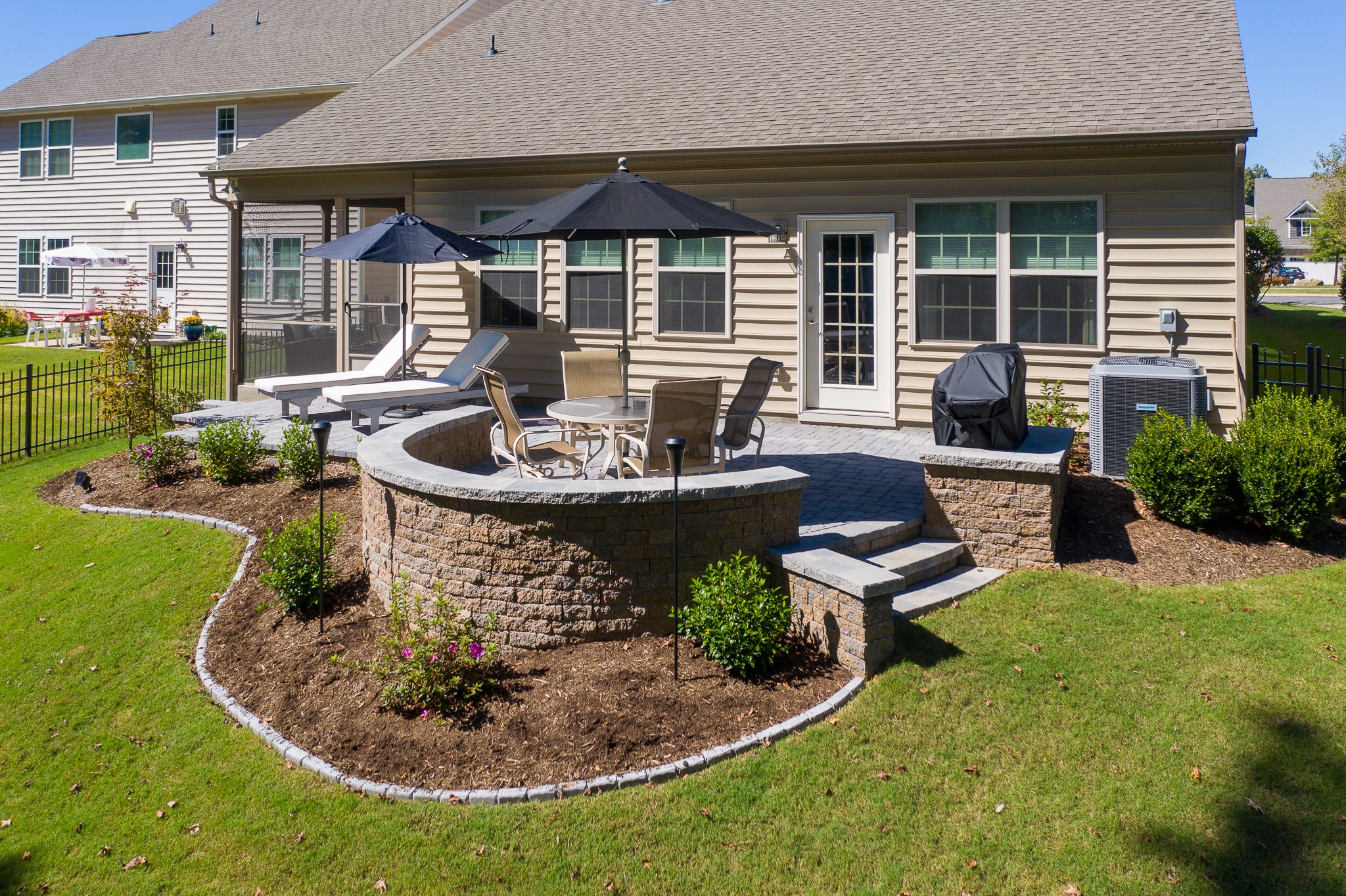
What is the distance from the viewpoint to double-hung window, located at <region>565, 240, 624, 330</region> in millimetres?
12320

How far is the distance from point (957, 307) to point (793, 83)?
3.64m

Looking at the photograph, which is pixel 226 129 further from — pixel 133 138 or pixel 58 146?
pixel 58 146

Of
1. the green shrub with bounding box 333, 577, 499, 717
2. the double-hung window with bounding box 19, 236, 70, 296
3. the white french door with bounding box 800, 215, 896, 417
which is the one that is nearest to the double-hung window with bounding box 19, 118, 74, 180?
the double-hung window with bounding box 19, 236, 70, 296

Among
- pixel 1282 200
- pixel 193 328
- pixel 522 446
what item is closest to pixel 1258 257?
pixel 193 328

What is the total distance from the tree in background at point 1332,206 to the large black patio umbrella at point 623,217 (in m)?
31.5

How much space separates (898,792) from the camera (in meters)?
4.56

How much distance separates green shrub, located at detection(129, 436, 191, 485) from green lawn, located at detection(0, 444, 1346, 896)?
345 centimetres

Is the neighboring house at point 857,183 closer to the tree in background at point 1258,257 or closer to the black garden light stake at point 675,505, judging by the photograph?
the black garden light stake at point 675,505

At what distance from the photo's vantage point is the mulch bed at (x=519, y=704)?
15.9 ft

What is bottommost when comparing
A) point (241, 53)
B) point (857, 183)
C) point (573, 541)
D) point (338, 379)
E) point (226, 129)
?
point (573, 541)

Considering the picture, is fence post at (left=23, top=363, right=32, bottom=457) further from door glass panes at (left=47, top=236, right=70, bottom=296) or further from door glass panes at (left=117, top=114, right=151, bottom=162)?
door glass panes at (left=47, top=236, right=70, bottom=296)

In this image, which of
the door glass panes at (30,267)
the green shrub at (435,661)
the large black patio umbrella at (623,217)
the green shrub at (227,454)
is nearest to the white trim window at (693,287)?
the large black patio umbrella at (623,217)

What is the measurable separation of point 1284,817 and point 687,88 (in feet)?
35.0

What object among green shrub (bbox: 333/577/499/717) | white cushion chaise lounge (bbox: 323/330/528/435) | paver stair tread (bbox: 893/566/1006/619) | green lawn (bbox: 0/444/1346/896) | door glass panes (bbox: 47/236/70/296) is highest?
door glass panes (bbox: 47/236/70/296)
